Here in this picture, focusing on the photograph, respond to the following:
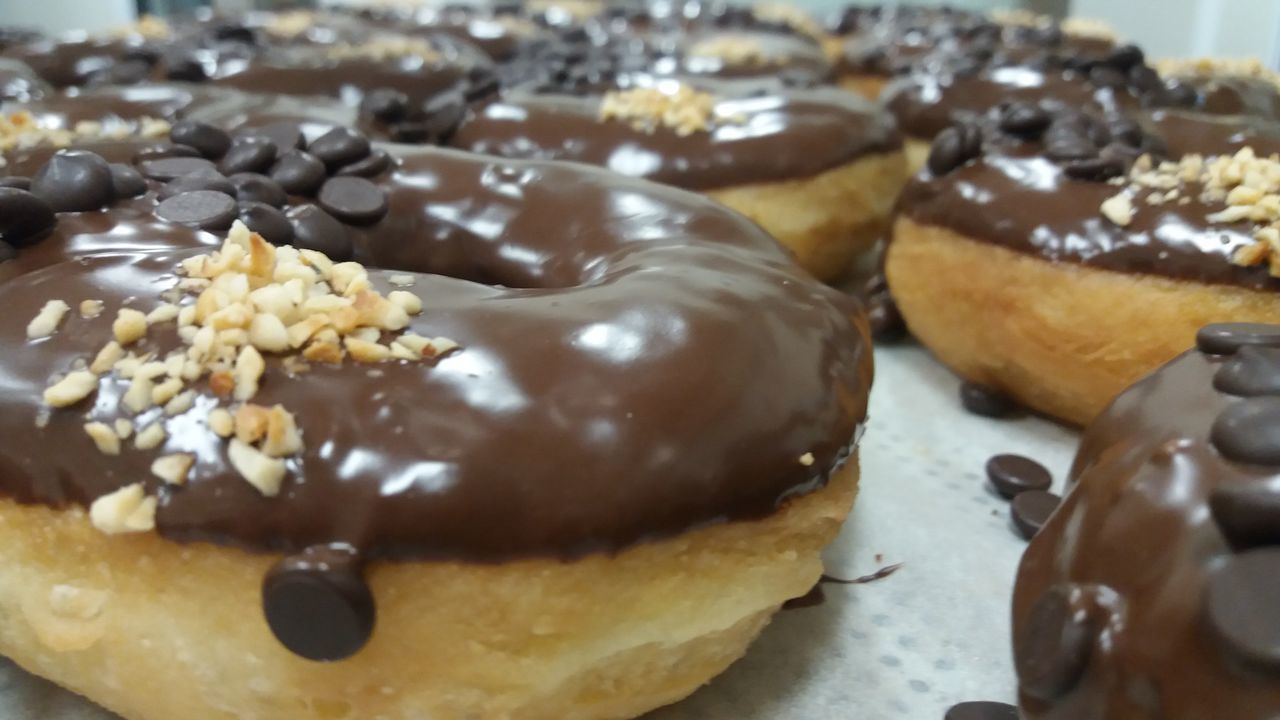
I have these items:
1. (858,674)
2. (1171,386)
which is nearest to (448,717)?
(858,674)

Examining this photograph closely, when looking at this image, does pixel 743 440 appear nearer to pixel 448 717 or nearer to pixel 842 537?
pixel 448 717

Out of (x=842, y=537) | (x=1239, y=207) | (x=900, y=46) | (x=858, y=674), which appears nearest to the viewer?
(x=858, y=674)

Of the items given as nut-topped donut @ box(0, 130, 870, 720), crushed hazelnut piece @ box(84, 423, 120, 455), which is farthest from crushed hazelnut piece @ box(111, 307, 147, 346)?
crushed hazelnut piece @ box(84, 423, 120, 455)

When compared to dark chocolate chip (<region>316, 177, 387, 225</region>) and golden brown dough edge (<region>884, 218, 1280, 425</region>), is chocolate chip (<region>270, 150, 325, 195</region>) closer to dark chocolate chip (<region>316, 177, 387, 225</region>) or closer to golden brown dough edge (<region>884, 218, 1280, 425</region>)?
dark chocolate chip (<region>316, 177, 387, 225</region>)

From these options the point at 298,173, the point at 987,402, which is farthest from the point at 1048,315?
the point at 298,173

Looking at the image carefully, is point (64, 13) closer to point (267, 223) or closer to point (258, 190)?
point (258, 190)
